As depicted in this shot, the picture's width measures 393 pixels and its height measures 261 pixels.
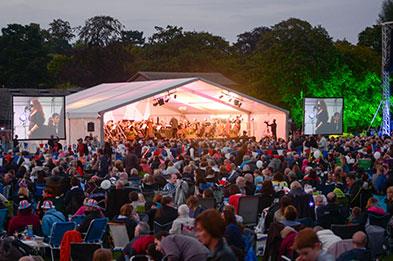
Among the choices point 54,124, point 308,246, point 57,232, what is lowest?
point 57,232

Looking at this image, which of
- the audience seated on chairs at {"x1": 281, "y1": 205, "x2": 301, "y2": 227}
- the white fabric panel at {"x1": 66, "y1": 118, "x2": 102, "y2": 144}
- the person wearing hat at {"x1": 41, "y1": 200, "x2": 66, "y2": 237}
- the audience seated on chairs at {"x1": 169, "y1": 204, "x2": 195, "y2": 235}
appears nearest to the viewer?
the audience seated on chairs at {"x1": 169, "y1": 204, "x2": 195, "y2": 235}

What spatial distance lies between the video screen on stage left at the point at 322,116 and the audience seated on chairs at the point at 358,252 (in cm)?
2270

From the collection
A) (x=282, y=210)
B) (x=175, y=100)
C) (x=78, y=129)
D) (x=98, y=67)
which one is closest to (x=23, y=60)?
(x=98, y=67)

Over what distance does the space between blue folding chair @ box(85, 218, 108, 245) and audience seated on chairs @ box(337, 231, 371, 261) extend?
3.59 meters

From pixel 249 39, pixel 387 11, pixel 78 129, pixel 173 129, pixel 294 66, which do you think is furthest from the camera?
pixel 249 39

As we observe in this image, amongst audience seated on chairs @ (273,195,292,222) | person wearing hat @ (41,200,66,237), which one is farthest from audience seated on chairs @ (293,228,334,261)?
person wearing hat @ (41,200,66,237)

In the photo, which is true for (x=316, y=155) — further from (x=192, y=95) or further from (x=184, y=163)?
(x=192, y=95)

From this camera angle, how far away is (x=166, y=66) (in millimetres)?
67625

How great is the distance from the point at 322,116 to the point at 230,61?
38.3 meters

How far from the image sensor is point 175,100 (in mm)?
38344

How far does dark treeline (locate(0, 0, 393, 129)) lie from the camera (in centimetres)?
4341

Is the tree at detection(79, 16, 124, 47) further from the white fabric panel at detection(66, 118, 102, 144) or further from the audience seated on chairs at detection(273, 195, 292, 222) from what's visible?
the audience seated on chairs at detection(273, 195, 292, 222)

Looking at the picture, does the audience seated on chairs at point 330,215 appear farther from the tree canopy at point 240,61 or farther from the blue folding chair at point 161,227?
the tree canopy at point 240,61

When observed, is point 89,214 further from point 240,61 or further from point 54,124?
point 240,61
